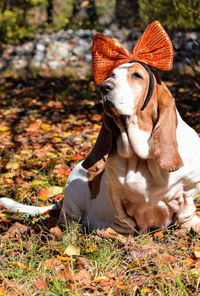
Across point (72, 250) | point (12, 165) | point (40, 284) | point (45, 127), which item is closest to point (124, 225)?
point (72, 250)

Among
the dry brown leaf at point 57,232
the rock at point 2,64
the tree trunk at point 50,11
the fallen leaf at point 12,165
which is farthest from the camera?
the tree trunk at point 50,11

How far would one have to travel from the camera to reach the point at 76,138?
5.32 metres

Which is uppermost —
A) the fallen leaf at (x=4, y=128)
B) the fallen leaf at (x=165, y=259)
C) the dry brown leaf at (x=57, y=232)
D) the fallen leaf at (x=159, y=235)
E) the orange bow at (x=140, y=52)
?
the orange bow at (x=140, y=52)

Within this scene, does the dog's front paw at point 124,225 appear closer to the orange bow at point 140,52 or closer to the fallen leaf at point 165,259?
the fallen leaf at point 165,259

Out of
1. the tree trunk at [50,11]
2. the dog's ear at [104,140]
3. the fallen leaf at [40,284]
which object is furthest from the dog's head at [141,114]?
the tree trunk at [50,11]

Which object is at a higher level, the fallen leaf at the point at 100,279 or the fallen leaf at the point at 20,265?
the fallen leaf at the point at 100,279

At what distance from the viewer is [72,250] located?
2717 mm

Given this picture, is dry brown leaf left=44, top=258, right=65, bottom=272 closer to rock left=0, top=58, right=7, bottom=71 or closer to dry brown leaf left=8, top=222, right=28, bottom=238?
dry brown leaf left=8, top=222, right=28, bottom=238

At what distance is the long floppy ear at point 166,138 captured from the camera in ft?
7.66

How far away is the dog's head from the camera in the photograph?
229 centimetres

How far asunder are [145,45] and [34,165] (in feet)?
8.00

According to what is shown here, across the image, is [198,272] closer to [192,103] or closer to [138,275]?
[138,275]

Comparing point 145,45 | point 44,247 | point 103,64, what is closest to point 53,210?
point 44,247

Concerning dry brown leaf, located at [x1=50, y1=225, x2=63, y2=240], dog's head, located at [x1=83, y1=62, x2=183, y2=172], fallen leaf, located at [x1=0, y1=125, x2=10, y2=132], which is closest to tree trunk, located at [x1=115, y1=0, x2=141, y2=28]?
fallen leaf, located at [x1=0, y1=125, x2=10, y2=132]
